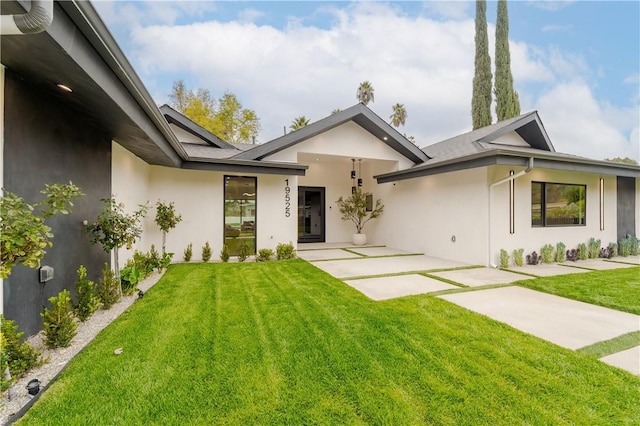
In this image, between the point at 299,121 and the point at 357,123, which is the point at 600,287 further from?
the point at 299,121

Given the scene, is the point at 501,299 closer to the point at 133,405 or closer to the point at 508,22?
the point at 133,405

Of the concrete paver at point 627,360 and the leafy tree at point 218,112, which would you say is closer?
the concrete paver at point 627,360

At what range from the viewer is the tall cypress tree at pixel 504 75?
21.2m

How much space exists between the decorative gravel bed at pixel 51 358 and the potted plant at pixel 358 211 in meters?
8.45

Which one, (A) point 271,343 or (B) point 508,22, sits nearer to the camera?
(A) point 271,343

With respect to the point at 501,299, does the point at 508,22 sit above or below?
above

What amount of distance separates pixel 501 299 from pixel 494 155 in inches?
139

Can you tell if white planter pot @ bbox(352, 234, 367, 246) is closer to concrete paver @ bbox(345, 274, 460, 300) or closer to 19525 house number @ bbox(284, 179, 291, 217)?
19525 house number @ bbox(284, 179, 291, 217)

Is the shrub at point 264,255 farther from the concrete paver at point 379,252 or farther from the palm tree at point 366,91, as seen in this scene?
the palm tree at point 366,91

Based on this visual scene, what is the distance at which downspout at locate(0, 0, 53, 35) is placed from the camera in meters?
1.68

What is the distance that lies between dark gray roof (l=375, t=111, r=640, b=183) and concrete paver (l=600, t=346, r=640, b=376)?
14.9 feet

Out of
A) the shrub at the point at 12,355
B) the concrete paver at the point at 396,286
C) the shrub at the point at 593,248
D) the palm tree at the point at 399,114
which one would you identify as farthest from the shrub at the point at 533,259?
the palm tree at the point at 399,114

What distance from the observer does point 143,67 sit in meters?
16.4

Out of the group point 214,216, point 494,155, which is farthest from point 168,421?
point 494,155
